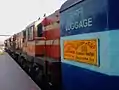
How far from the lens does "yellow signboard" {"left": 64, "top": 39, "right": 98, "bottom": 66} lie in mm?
3127

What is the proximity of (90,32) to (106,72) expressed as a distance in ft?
2.10


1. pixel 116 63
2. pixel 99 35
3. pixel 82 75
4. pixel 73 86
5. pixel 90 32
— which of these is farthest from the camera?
pixel 73 86

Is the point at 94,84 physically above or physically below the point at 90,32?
below

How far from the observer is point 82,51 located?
3510 millimetres

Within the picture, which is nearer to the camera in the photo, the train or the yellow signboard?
the train

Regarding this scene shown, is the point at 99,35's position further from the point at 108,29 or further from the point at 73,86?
the point at 73,86

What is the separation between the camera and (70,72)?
415 centimetres

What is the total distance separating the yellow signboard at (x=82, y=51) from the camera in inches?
123

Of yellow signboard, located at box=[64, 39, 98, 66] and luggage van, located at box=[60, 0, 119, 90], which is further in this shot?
yellow signboard, located at box=[64, 39, 98, 66]

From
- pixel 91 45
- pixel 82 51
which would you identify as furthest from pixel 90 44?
pixel 82 51

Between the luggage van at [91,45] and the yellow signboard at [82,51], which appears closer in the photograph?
the luggage van at [91,45]

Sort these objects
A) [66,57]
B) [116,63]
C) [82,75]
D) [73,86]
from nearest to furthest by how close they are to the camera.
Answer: [116,63], [82,75], [73,86], [66,57]

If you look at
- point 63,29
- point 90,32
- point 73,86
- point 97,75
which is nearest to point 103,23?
point 90,32

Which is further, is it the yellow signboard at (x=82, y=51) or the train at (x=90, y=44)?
the yellow signboard at (x=82, y=51)
